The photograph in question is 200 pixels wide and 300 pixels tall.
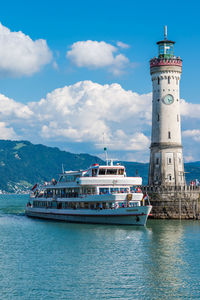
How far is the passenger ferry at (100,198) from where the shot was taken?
66875 millimetres

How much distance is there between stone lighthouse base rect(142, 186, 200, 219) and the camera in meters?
79.0

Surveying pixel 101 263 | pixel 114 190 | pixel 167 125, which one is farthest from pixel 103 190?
pixel 101 263

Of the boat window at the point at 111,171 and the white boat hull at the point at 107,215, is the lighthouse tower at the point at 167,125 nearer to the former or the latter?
the boat window at the point at 111,171

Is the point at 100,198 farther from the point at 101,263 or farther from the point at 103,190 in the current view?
the point at 101,263

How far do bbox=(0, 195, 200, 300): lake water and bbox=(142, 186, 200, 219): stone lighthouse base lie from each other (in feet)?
44.7

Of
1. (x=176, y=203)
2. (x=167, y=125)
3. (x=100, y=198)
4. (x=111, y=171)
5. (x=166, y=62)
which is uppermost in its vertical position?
(x=166, y=62)

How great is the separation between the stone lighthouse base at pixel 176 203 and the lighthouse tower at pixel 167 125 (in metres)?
3.58

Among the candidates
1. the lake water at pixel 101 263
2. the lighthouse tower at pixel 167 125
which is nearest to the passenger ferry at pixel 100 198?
the lake water at pixel 101 263

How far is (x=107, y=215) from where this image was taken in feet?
224

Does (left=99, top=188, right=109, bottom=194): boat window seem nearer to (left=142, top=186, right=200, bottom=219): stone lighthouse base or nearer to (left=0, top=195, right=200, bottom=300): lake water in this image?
(left=0, top=195, right=200, bottom=300): lake water

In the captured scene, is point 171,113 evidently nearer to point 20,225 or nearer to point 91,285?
point 20,225

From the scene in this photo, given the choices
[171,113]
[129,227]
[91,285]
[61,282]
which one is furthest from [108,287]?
[171,113]

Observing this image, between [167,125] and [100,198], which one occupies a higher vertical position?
[167,125]

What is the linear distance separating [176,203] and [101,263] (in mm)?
38882
